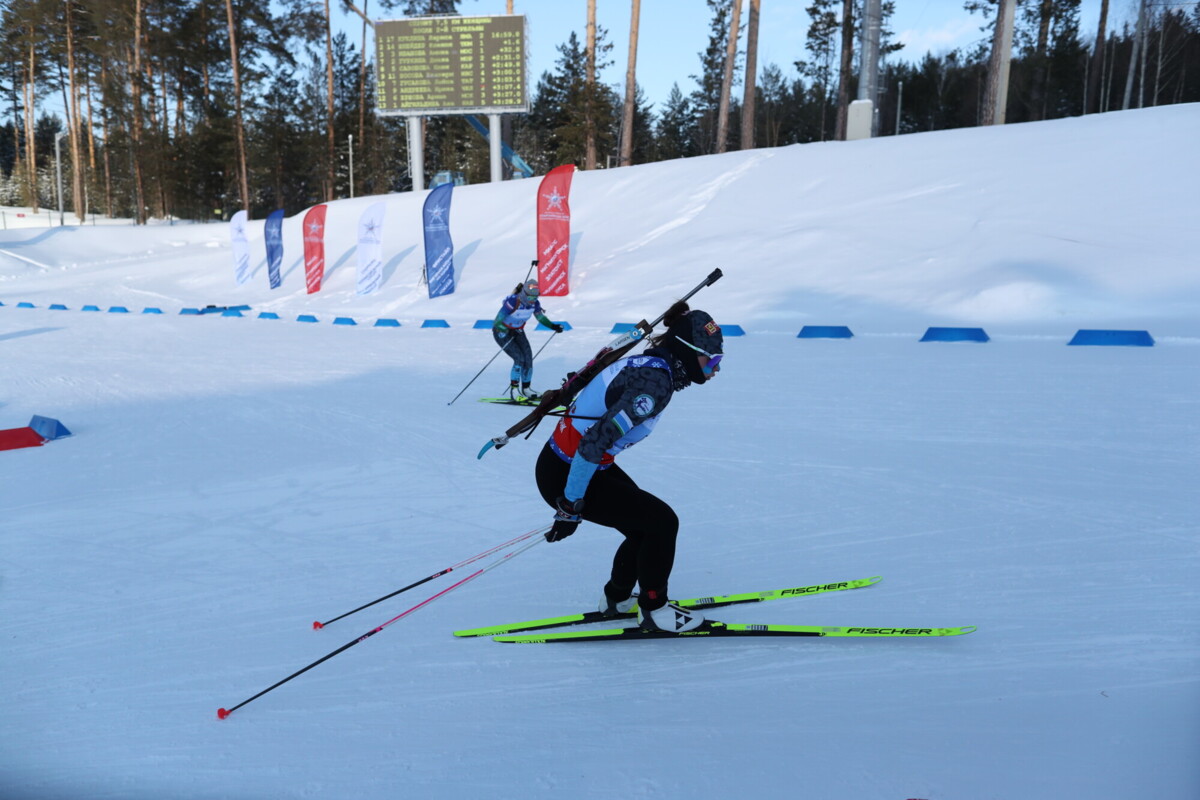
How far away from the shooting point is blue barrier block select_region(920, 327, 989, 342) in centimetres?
1014

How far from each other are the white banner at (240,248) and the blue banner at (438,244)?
781 cm

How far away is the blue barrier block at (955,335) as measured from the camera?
10141 millimetres

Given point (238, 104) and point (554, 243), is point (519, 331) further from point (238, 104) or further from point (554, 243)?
point (238, 104)

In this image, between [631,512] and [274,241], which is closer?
[631,512]

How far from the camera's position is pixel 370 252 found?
60.6 feet

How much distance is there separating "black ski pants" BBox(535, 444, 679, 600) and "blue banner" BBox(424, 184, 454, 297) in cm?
1483

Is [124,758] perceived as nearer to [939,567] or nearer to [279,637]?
[279,637]

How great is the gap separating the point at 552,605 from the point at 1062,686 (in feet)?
6.52

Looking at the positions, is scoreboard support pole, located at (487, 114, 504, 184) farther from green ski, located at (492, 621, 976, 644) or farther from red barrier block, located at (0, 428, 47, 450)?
green ski, located at (492, 621, 976, 644)

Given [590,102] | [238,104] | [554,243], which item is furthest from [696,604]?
[238,104]

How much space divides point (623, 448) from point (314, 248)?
1895 cm

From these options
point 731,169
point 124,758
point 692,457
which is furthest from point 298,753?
point 731,169

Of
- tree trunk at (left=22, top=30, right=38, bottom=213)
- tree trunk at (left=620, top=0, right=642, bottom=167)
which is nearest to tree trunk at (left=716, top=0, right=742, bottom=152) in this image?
tree trunk at (left=620, top=0, right=642, bottom=167)

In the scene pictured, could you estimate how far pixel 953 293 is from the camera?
40.1ft
